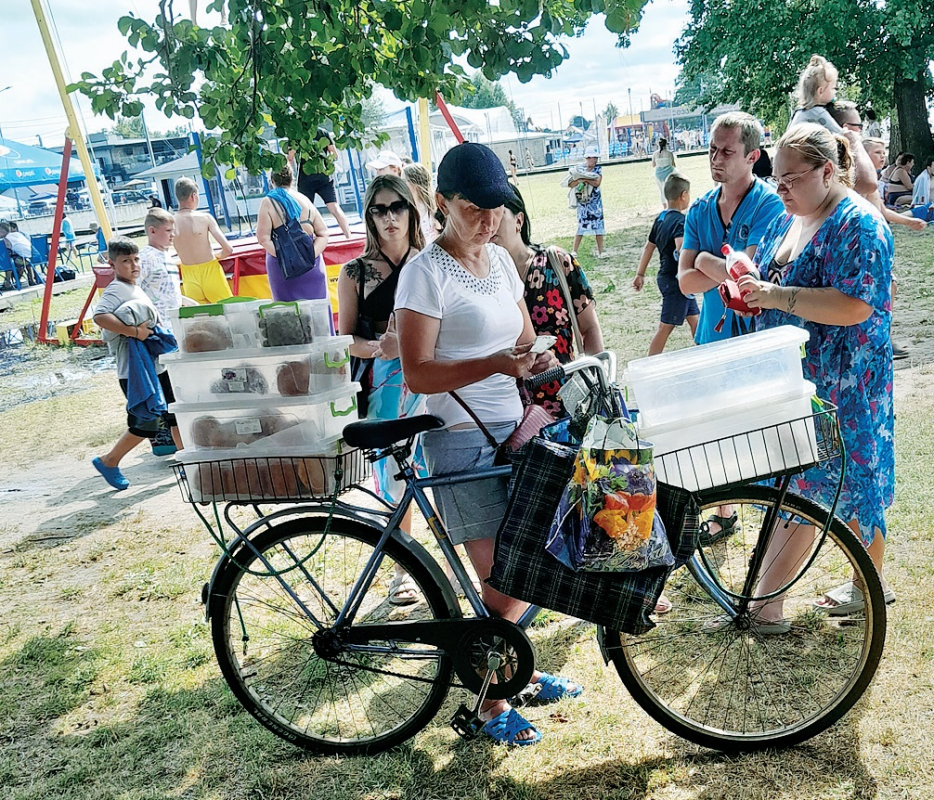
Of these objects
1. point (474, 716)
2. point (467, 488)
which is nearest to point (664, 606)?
point (474, 716)

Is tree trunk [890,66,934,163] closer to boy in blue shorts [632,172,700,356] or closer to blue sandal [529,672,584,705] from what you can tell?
boy in blue shorts [632,172,700,356]

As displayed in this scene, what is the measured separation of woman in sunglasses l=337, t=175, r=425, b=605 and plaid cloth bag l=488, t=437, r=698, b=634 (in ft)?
4.71

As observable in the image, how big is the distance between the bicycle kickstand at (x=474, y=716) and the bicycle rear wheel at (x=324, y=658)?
0.33 ft

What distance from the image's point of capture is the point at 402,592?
3.77 m

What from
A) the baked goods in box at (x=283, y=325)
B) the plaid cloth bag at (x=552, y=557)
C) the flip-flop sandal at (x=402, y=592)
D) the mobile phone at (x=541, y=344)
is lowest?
the flip-flop sandal at (x=402, y=592)

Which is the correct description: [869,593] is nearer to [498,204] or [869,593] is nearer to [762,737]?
[762,737]

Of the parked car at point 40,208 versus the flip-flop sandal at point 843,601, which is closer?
the flip-flop sandal at point 843,601

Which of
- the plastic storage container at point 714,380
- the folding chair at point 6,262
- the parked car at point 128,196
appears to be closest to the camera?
the plastic storage container at point 714,380

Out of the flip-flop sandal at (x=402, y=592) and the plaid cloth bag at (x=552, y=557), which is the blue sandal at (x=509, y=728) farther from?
the flip-flop sandal at (x=402, y=592)

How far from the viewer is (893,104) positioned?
19.3 meters

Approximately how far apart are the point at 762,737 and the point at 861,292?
145cm

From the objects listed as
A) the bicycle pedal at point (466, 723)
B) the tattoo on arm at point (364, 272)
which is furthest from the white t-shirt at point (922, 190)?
the bicycle pedal at point (466, 723)

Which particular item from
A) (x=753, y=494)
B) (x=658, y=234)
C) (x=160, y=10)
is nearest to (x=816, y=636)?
(x=753, y=494)

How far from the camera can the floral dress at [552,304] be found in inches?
134
